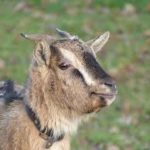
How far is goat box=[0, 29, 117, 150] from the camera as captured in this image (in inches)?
249

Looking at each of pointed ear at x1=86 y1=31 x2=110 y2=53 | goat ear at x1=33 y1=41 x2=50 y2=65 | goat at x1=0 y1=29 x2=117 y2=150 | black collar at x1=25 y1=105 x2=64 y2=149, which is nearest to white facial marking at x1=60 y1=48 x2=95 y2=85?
goat at x1=0 y1=29 x2=117 y2=150

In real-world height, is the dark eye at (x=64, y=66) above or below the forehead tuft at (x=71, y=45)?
below

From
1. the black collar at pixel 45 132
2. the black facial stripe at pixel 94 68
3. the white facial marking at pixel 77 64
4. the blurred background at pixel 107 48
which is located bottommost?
the blurred background at pixel 107 48

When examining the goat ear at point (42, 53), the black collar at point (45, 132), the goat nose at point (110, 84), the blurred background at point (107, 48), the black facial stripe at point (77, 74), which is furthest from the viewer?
the blurred background at point (107, 48)

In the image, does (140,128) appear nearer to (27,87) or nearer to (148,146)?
(148,146)

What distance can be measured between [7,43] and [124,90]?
2.41 m

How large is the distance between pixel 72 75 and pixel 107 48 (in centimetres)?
615

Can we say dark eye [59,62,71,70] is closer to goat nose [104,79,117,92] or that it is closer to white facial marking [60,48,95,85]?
white facial marking [60,48,95,85]

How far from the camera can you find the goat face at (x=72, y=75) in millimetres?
6301

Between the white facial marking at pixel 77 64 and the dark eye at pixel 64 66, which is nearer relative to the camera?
the white facial marking at pixel 77 64

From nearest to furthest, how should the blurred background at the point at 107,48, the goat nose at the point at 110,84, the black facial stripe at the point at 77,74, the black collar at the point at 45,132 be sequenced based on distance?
the goat nose at the point at 110,84
the black facial stripe at the point at 77,74
the black collar at the point at 45,132
the blurred background at the point at 107,48

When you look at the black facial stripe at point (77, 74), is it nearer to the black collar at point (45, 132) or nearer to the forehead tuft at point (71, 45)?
the forehead tuft at point (71, 45)

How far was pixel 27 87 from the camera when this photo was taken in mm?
6719

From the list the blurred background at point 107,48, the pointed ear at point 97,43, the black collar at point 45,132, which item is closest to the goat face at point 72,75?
the pointed ear at point 97,43
